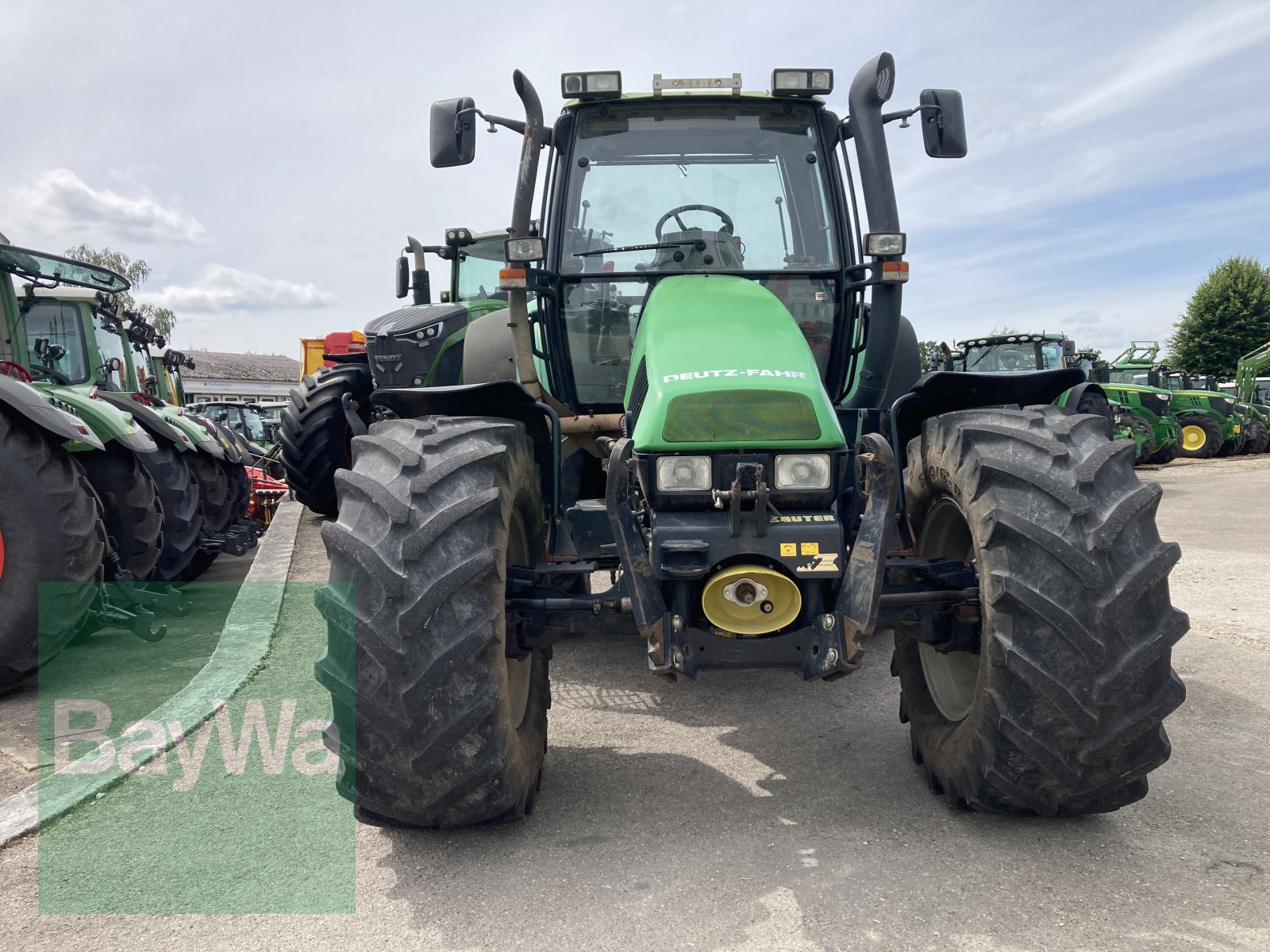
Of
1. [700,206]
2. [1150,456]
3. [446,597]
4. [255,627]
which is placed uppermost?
[700,206]

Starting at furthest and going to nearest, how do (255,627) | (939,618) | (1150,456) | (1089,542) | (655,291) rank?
1. (1150,456)
2. (255,627)
3. (655,291)
4. (939,618)
5. (1089,542)

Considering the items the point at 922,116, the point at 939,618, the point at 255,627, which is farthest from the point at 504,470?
the point at 255,627

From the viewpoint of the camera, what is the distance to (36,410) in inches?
192

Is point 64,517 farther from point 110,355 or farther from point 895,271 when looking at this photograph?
point 895,271

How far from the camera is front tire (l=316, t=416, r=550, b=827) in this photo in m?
2.69

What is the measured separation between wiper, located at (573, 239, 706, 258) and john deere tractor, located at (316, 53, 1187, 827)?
49 centimetres

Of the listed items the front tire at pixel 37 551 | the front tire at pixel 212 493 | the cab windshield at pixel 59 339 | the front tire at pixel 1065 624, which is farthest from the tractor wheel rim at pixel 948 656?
the cab windshield at pixel 59 339

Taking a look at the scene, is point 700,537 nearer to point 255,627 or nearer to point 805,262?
point 805,262

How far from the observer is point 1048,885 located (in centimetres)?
270

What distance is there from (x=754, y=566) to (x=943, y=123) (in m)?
2.33

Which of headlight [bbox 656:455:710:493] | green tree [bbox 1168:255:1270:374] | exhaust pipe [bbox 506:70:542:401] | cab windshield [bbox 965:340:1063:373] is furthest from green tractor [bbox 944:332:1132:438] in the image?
green tree [bbox 1168:255:1270:374]

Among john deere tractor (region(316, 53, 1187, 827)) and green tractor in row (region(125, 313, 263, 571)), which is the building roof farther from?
john deere tractor (region(316, 53, 1187, 827))

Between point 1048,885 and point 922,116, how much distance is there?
2992 millimetres

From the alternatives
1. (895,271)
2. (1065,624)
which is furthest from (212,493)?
(1065,624)
